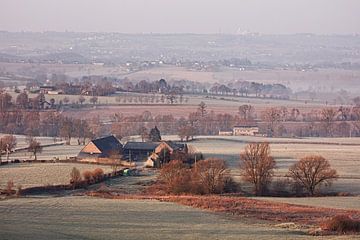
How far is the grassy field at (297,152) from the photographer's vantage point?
101 ft

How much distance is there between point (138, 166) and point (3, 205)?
1459 centimetres

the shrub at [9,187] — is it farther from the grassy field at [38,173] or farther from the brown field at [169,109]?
the brown field at [169,109]

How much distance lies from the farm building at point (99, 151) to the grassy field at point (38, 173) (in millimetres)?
2714

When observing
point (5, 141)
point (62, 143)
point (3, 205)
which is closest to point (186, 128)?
point (62, 143)

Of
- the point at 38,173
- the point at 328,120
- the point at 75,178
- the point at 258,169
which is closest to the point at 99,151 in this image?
the point at 38,173

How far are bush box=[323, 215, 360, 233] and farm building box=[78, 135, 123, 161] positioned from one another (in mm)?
20100

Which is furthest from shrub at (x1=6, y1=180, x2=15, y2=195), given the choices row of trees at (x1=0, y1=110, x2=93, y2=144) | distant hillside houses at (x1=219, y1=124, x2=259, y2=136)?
distant hillside houses at (x1=219, y1=124, x2=259, y2=136)

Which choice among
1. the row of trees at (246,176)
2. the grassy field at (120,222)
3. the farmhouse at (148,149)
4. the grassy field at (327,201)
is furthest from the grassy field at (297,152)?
the grassy field at (120,222)

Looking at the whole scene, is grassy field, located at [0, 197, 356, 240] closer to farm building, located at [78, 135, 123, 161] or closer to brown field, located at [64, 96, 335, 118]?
farm building, located at [78, 135, 123, 161]

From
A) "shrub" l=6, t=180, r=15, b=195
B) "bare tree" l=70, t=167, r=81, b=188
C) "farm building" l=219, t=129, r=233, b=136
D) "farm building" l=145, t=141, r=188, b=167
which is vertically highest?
"farm building" l=219, t=129, r=233, b=136

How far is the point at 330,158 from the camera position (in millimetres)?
37625

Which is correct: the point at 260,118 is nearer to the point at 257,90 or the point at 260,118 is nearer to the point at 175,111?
the point at 175,111

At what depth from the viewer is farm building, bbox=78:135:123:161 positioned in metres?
37.3

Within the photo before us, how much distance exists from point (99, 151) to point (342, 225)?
21.8m
